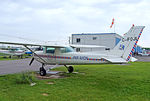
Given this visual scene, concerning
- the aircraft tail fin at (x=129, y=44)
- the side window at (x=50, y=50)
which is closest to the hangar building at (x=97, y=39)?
the side window at (x=50, y=50)

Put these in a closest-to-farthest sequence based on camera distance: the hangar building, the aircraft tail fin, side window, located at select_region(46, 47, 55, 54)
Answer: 1. the aircraft tail fin
2. side window, located at select_region(46, 47, 55, 54)
3. the hangar building

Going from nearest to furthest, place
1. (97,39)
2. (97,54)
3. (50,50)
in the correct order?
1. (97,54)
2. (50,50)
3. (97,39)

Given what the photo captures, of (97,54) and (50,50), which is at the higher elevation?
(50,50)

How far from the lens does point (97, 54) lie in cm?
902

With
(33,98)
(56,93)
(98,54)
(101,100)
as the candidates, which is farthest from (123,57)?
(33,98)

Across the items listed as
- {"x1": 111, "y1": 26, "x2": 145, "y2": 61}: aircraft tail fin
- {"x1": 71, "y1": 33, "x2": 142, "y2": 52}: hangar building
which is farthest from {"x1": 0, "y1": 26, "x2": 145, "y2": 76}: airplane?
{"x1": 71, "y1": 33, "x2": 142, "y2": 52}: hangar building

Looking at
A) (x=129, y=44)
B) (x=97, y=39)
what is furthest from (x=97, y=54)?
(x=97, y=39)

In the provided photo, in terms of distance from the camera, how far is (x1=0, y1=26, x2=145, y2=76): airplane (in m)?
8.23

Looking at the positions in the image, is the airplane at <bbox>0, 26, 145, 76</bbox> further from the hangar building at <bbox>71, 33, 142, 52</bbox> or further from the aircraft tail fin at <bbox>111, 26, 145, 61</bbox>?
the hangar building at <bbox>71, 33, 142, 52</bbox>

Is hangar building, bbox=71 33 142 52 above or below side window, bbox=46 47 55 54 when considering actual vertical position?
above

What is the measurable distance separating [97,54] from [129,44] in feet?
6.64

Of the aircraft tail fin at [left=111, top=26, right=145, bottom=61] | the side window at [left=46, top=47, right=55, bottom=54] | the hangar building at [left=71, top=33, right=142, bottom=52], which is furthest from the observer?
the hangar building at [left=71, top=33, right=142, bottom=52]

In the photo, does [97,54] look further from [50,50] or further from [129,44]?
[50,50]

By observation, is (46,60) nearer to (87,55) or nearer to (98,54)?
(87,55)
